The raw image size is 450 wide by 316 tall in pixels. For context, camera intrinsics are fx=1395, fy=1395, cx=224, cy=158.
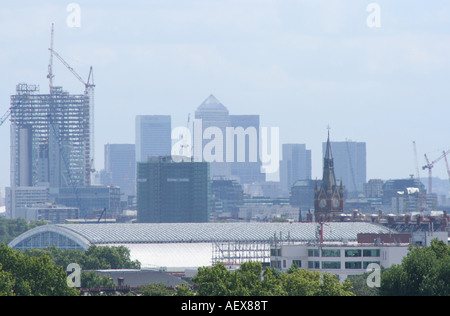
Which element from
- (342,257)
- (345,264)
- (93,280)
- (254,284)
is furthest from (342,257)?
(254,284)

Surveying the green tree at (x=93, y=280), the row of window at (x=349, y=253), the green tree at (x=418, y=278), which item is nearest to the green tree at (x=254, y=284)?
the green tree at (x=418, y=278)

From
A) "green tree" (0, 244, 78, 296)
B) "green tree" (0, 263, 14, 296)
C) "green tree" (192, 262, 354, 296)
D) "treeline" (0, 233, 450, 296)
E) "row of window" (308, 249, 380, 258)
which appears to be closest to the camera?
"green tree" (0, 263, 14, 296)

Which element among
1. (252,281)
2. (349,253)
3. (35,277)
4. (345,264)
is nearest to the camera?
(252,281)

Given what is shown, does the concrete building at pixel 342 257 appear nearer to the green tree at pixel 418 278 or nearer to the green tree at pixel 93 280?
the green tree at pixel 93 280

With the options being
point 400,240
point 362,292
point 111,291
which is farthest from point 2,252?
point 400,240

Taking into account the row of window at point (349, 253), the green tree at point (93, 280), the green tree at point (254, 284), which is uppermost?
the row of window at point (349, 253)

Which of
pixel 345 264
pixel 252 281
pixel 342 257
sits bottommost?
pixel 345 264

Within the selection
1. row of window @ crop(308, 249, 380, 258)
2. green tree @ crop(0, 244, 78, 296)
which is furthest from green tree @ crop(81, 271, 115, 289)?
green tree @ crop(0, 244, 78, 296)

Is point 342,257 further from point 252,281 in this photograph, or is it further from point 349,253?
point 252,281

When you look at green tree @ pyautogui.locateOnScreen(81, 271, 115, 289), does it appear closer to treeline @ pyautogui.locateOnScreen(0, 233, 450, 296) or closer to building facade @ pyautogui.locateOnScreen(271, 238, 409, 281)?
building facade @ pyautogui.locateOnScreen(271, 238, 409, 281)

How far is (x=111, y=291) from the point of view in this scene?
132125mm
